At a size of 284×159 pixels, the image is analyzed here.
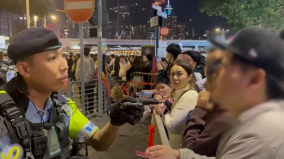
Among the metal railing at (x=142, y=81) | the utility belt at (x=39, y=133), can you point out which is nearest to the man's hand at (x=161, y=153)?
the utility belt at (x=39, y=133)

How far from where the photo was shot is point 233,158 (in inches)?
33.1

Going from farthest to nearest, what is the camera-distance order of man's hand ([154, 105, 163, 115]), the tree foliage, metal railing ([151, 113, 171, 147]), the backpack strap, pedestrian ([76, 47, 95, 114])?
the tree foliage, pedestrian ([76, 47, 95, 114]), man's hand ([154, 105, 163, 115]), metal railing ([151, 113, 171, 147]), the backpack strap

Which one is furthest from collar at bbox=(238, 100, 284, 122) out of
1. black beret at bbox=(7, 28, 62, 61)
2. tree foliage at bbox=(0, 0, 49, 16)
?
tree foliage at bbox=(0, 0, 49, 16)

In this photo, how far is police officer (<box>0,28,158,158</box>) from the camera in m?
1.31

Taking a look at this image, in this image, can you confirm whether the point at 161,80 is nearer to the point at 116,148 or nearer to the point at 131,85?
the point at 116,148

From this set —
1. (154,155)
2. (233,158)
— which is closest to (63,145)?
(154,155)

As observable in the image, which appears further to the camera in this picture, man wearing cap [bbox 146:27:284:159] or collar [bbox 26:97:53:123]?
collar [bbox 26:97:53:123]

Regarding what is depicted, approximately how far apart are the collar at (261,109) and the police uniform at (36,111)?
1.20 meters

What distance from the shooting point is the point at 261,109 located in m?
0.38

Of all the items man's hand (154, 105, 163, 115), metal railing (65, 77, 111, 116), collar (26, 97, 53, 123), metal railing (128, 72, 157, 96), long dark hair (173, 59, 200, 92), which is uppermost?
long dark hair (173, 59, 200, 92)

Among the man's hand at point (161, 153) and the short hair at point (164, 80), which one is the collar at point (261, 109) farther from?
the short hair at point (164, 80)

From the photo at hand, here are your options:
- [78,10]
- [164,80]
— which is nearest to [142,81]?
[164,80]

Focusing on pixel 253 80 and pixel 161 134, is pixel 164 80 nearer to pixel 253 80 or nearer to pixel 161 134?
pixel 161 134

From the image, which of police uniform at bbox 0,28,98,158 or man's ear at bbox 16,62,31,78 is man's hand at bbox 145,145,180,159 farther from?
man's ear at bbox 16,62,31,78
